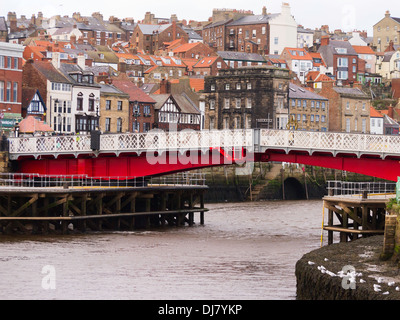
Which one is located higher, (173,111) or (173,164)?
(173,111)

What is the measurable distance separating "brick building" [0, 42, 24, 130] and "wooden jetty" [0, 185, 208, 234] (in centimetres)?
2477

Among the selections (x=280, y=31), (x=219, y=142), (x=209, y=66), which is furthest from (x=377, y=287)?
(x=280, y=31)

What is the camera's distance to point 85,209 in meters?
55.9

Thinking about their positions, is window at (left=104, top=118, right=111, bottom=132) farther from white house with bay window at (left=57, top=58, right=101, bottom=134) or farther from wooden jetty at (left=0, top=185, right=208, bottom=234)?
wooden jetty at (left=0, top=185, right=208, bottom=234)

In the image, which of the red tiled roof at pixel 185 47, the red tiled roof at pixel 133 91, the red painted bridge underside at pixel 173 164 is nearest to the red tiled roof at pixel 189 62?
the red tiled roof at pixel 185 47

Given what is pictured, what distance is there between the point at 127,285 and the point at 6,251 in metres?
10.6

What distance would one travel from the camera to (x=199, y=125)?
392ft

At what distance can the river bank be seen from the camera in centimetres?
2812

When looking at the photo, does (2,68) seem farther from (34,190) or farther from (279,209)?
(34,190)

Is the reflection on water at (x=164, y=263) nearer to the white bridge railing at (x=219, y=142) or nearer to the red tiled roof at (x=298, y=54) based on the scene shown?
the white bridge railing at (x=219, y=142)

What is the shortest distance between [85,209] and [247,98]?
220 feet

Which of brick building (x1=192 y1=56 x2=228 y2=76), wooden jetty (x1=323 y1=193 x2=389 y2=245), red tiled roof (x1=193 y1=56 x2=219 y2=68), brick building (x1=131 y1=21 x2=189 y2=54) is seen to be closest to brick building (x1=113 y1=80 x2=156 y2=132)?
brick building (x1=192 y1=56 x2=228 y2=76)

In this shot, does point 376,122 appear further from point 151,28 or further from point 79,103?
Result: point 151,28
